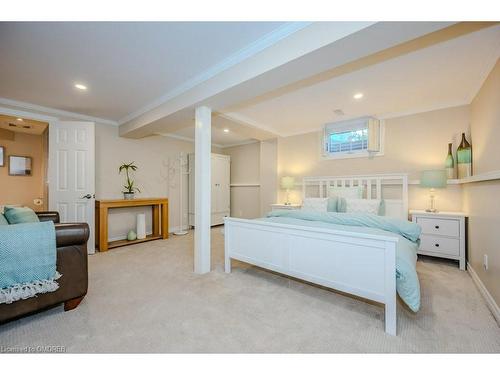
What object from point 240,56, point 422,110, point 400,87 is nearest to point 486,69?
point 400,87

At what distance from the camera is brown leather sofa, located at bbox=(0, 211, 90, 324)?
167 cm

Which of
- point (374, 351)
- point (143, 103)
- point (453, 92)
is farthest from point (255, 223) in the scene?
point (453, 92)

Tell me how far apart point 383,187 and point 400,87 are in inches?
62.2

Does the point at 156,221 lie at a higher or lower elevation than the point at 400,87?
lower

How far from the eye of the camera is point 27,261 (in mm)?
1544

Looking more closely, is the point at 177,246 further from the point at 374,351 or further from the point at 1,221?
the point at 374,351

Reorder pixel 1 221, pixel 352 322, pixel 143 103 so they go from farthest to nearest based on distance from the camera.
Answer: pixel 143 103
pixel 1 221
pixel 352 322

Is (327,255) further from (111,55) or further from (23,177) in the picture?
(23,177)

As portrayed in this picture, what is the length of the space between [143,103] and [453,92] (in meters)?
4.18

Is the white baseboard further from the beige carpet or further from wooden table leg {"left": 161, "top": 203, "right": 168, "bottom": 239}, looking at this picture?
wooden table leg {"left": 161, "top": 203, "right": 168, "bottom": 239}

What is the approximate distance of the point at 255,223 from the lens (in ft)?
7.94

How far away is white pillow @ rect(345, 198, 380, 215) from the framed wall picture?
6.33m

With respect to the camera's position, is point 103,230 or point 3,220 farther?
point 103,230

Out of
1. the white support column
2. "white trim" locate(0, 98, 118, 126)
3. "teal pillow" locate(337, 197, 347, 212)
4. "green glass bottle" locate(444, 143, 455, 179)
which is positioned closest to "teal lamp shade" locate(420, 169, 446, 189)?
"green glass bottle" locate(444, 143, 455, 179)
